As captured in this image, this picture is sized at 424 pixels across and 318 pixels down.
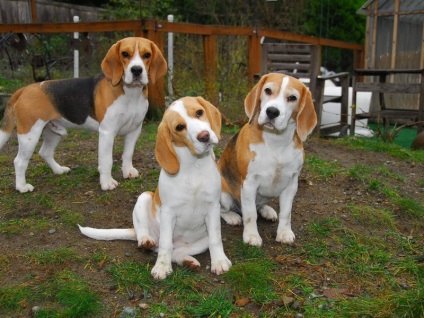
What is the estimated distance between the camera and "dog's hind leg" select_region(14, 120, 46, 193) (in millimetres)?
5586

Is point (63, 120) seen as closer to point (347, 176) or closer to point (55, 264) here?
point (55, 264)

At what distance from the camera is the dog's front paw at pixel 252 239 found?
14.1 ft

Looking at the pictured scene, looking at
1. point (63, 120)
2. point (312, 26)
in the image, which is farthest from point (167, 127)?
point (312, 26)

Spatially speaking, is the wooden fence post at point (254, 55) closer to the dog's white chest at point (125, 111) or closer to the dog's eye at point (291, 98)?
the dog's white chest at point (125, 111)

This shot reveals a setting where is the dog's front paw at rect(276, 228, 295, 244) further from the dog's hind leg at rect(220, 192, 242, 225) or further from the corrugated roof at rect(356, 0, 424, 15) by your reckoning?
the corrugated roof at rect(356, 0, 424, 15)

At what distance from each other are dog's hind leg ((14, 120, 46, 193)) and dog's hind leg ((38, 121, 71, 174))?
13.7 inches

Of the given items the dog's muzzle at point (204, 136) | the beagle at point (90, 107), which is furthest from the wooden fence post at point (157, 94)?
the dog's muzzle at point (204, 136)

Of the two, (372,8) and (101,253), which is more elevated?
(372,8)

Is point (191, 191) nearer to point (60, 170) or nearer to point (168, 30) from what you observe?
point (60, 170)

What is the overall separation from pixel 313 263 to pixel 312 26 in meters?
15.4

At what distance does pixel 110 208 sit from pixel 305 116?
228 centimetres

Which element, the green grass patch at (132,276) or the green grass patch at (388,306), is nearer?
the green grass patch at (388,306)

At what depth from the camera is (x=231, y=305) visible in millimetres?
3428

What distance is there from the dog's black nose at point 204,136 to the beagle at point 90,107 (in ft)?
6.91
